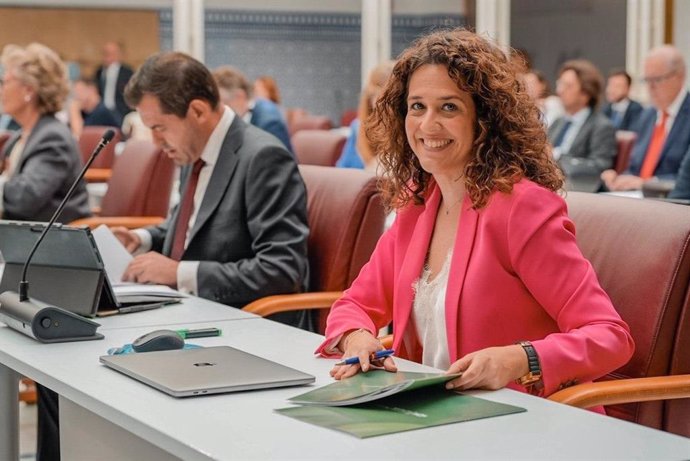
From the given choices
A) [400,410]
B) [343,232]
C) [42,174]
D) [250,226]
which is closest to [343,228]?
[343,232]

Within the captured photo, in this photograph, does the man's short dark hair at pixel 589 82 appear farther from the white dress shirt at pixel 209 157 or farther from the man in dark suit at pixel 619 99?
the white dress shirt at pixel 209 157

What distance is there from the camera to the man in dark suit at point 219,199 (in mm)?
3055

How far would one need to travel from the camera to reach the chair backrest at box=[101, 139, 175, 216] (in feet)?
15.9

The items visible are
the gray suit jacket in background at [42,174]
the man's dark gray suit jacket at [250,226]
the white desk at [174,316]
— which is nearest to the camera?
the white desk at [174,316]

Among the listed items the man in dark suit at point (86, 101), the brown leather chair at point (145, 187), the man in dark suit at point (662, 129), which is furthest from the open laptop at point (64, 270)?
the man in dark suit at point (86, 101)

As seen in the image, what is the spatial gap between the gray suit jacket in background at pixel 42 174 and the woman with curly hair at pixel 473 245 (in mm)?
2471

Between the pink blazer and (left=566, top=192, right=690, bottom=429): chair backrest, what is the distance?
20 cm

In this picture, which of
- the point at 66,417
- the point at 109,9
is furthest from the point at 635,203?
the point at 109,9

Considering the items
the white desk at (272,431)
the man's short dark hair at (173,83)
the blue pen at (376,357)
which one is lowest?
the white desk at (272,431)

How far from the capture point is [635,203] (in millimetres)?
2359

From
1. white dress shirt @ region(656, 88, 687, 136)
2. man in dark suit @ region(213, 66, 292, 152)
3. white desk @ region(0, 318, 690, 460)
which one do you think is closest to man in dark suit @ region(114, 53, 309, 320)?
white desk @ region(0, 318, 690, 460)

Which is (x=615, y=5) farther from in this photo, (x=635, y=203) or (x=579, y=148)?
(x=635, y=203)

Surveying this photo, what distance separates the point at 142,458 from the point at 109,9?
11.4 meters

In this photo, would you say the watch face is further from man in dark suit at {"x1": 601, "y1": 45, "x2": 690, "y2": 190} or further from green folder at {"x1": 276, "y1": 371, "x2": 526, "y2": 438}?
man in dark suit at {"x1": 601, "y1": 45, "x2": 690, "y2": 190}
